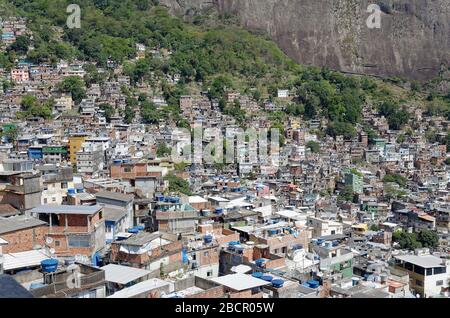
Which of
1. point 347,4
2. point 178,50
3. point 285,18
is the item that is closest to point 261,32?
point 285,18

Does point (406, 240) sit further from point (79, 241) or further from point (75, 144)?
point (75, 144)

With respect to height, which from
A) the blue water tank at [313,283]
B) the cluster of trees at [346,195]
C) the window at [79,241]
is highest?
the window at [79,241]

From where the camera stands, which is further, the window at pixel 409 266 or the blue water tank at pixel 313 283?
the window at pixel 409 266

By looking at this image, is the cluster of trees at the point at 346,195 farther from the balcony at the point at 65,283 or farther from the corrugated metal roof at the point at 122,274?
the balcony at the point at 65,283

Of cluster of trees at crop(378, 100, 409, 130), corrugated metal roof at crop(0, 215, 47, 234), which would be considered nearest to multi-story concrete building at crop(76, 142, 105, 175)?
corrugated metal roof at crop(0, 215, 47, 234)

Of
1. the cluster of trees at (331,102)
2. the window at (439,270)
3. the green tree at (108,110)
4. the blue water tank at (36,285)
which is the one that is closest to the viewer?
the blue water tank at (36,285)

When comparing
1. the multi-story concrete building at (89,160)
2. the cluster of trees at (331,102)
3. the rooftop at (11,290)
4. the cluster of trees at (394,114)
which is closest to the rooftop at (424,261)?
the rooftop at (11,290)

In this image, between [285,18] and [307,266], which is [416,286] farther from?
[285,18]
